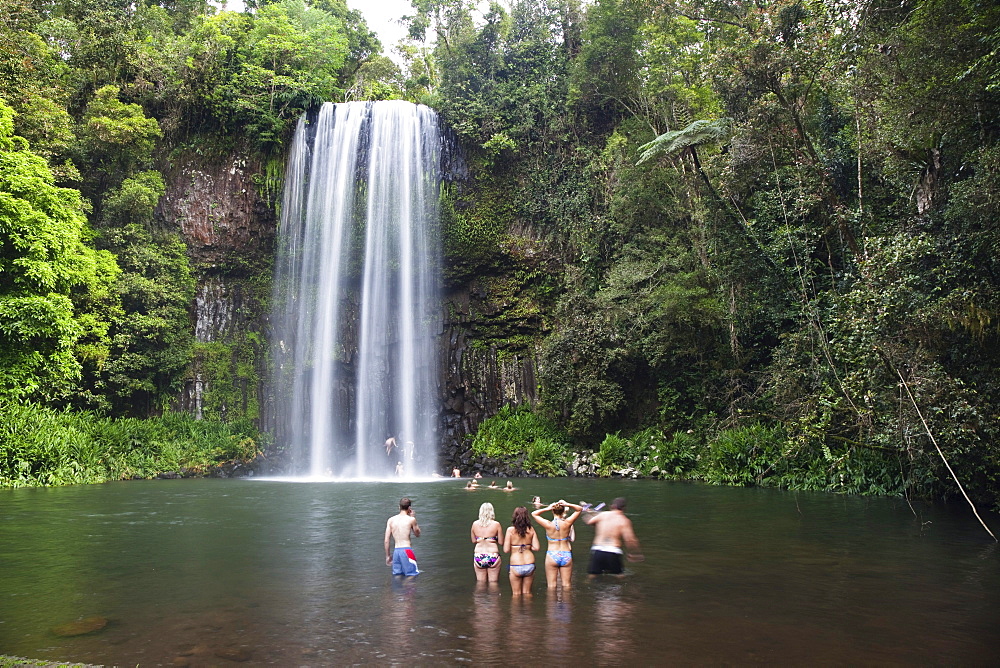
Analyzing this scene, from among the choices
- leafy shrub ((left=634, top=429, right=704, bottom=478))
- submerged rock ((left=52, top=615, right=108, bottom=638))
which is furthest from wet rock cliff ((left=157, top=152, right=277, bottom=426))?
submerged rock ((left=52, top=615, right=108, bottom=638))

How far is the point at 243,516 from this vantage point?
40.5 feet

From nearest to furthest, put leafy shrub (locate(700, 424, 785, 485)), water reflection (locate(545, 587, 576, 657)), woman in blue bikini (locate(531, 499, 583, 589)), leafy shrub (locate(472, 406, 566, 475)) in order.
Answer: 1. water reflection (locate(545, 587, 576, 657))
2. woman in blue bikini (locate(531, 499, 583, 589))
3. leafy shrub (locate(700, 424, 785, 485))
4. leafy shrub (locate(472, 406, 566, 475))

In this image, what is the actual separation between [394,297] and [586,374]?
818 cm

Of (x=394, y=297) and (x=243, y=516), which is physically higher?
(x=394, y=297)

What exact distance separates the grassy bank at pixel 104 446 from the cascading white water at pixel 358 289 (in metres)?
2.30

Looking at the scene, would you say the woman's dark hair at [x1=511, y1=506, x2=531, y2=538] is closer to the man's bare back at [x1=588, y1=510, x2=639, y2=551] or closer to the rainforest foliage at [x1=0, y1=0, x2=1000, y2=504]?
the man's bare back at [x1=588, y1=510, x2=639, y2=551]

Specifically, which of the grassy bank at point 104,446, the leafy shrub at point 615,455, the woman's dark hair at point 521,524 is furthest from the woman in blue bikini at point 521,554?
the grassy bank at point 104,446

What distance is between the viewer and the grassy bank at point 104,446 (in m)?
17.2

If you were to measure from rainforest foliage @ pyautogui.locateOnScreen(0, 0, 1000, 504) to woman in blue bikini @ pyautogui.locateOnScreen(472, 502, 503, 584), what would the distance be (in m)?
6.91

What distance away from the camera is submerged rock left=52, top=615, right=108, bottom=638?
206 inches

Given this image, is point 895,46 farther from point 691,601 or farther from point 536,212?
point 536,212

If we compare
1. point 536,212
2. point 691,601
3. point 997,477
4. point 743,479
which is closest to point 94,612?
point 691,601

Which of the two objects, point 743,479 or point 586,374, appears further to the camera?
point 586,374

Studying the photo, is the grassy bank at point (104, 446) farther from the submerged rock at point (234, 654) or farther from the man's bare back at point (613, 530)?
the man's bare back at point (613, 530)
